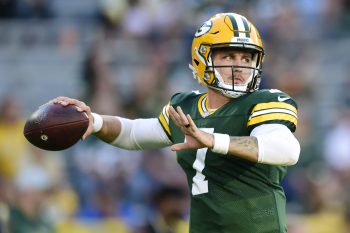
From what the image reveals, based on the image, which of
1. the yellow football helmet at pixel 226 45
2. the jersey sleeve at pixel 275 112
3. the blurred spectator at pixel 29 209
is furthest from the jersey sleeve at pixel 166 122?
the blurred spectator at pixel 29 209

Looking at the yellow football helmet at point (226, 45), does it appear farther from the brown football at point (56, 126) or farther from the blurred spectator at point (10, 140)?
the blurred spectator at point (10, 140)

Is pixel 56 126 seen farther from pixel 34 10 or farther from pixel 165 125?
pixel 34 10

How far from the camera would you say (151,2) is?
1149cm

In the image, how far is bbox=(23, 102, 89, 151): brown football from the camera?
17.9 ft

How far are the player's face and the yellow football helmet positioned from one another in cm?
2

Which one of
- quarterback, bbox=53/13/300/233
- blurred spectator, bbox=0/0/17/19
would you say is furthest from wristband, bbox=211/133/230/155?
blurred spectator, bbox=0/0/17/19

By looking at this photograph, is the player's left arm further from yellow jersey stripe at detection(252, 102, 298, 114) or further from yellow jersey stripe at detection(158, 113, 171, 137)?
yellow jersey stripe at detection(158, 113, 171, 137)

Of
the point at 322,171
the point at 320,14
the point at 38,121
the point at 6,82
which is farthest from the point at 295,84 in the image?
the point at 38,121

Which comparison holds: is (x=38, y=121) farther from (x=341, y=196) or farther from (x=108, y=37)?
(x=108, y=37)

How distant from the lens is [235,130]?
5273 mm

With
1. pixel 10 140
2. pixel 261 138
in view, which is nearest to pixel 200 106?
pixel 261 138

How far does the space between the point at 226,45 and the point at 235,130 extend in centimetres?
47

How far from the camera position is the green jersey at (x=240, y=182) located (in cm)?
525

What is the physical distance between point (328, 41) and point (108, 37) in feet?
8.16
